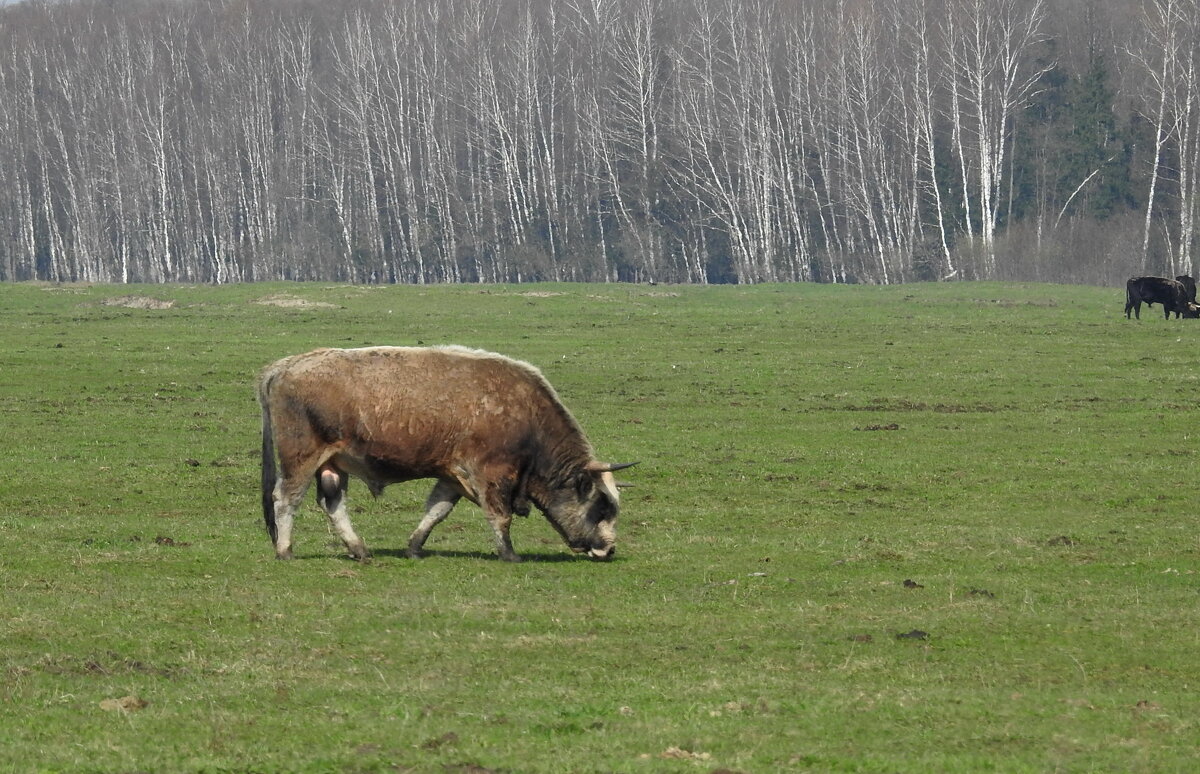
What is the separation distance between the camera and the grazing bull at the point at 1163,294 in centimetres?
5609

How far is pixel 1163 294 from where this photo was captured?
186ft

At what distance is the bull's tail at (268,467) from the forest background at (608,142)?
2862 inches

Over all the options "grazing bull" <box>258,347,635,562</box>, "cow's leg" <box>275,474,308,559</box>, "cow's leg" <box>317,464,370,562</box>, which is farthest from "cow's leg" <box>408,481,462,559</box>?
"cow's leg" <box>275,474,308,559</box>

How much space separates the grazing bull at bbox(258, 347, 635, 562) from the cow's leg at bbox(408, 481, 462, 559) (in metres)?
0.01

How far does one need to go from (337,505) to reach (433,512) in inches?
41.6

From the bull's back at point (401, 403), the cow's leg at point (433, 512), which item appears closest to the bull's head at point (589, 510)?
the bull's back at point (401, 403)

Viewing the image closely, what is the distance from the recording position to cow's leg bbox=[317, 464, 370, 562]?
661 inches

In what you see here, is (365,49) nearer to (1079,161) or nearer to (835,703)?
(1079,161)

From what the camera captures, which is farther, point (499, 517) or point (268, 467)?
point (499, 517)

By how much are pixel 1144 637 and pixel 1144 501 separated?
32.3ft

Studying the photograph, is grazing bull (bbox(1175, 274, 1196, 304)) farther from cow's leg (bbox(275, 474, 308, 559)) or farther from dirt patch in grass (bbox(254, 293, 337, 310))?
cow's leg (bbox(275, 474, 308, 559))

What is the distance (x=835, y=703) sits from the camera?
419 inches

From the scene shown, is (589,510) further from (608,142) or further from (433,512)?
(608,142)

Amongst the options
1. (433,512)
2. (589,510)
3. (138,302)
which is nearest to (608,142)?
(138,302)
